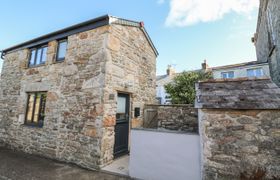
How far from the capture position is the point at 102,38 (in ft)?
15.7

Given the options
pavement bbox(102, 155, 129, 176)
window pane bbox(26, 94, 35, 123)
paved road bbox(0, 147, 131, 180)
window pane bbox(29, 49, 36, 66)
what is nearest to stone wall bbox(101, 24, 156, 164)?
pavement bbox(102, 155, 129, 176)

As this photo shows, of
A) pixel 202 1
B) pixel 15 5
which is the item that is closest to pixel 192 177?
pixel 202 1

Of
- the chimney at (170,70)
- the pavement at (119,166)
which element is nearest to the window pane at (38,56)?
the pavement at (119,166)

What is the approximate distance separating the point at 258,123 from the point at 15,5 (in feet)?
31.2

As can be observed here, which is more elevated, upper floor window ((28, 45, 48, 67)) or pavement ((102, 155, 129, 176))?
upper floor window ((28, 45, 48, 67))

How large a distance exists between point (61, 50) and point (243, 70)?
13.7m

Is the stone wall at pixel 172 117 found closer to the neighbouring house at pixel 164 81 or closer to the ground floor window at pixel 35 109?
the ground floor window at pixel 35 109

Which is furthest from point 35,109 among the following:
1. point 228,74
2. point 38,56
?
point 228,74

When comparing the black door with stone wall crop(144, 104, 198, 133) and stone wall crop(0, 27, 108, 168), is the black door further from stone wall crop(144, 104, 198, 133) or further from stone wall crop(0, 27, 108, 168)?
stone wall crop(144, 104, 198, 133)

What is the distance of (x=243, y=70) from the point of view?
479 inches

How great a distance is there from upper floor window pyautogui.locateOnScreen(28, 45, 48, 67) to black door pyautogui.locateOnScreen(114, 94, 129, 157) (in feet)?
13.0

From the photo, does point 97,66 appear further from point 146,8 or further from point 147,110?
point 146,8

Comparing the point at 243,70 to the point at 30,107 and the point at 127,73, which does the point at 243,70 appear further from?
the point at 30,107

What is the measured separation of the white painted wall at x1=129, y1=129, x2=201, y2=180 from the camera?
314cm
